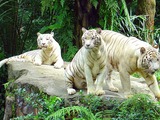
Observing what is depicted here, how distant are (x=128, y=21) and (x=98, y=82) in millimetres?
3958

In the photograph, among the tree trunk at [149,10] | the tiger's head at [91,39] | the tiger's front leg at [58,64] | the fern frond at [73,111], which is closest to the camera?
the fern frond at [73,111]

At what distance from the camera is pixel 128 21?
9.77 m

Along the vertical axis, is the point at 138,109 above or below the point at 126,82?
below

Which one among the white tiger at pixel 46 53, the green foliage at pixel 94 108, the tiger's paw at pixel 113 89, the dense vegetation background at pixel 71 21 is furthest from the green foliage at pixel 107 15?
the green foliage at pixel 94 108

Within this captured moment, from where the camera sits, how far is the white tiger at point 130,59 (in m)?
5.86

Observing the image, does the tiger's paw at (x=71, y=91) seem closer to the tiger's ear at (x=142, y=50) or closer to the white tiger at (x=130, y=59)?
the white tiger at (x=130, y=59)

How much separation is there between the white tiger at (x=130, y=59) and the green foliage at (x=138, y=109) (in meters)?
0.49

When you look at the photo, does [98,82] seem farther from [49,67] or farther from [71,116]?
[49,67]

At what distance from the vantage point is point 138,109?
5520 millimetres

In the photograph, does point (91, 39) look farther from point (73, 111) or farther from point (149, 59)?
point (73, 111)

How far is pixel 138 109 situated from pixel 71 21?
497 cm

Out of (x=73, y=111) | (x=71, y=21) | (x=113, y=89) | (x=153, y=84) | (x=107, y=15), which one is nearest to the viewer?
(x=73, y=111)

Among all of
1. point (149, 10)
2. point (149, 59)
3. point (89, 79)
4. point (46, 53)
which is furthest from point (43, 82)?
point (149, 10)

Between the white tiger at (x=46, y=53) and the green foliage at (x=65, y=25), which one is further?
the green foliage at (x=65, y=25)
